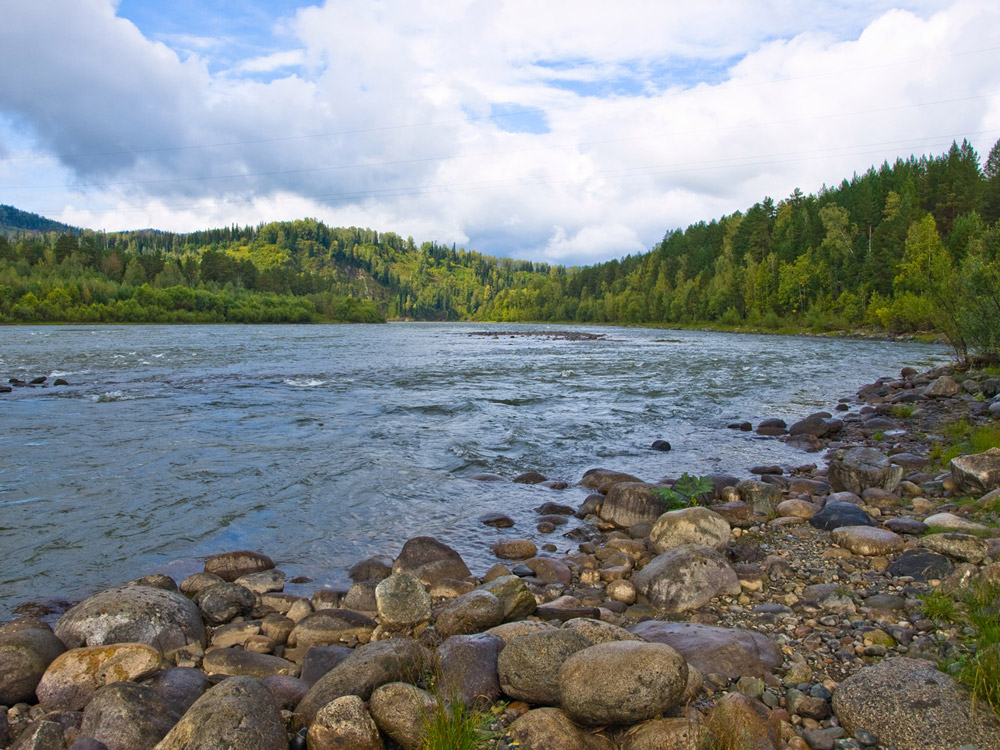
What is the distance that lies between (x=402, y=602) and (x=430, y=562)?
1.56 m

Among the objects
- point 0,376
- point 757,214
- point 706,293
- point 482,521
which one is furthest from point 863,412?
point 757,214

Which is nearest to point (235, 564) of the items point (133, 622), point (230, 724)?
point (133, 622)

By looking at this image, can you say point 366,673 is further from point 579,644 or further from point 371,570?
point 371,570

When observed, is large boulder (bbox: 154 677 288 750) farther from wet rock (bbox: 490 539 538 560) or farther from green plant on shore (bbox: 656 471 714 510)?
green plant on shore (bbox: 656 471 714 510)

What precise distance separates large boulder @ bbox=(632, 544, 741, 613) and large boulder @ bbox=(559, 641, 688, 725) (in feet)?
8.53

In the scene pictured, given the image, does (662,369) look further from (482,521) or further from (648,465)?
(482,521)

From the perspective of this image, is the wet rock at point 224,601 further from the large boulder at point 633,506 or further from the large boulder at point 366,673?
the large boulder at point 633,506

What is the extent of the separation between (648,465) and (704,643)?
29.7ft

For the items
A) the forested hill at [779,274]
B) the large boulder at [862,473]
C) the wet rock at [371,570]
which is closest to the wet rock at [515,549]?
the wet rock at [371,570]

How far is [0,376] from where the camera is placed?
2878 cm

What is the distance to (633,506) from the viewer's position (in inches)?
397

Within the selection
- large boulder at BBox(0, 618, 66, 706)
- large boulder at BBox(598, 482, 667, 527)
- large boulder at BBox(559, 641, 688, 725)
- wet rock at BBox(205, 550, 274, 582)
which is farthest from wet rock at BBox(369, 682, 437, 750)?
large boulder at BBox(598, 482, 667, 527)

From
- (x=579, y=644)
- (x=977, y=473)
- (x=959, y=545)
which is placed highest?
(x=977, y=473)

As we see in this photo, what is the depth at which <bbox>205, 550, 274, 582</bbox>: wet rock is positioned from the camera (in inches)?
312
